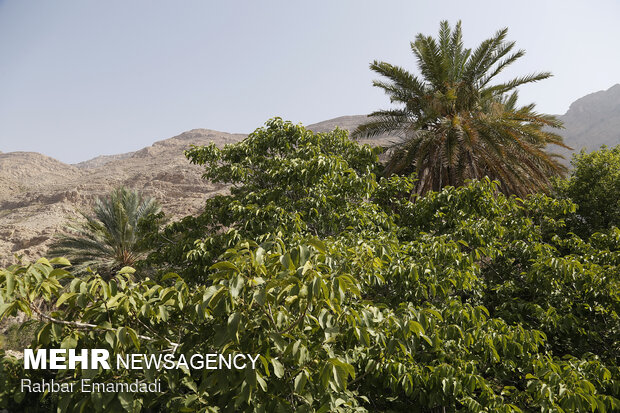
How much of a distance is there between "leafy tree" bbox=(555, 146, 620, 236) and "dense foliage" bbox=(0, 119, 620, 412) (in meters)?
0.60

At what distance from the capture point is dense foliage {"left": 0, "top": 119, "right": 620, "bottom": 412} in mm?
2055

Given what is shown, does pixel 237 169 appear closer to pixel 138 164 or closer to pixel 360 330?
pixel 360 330

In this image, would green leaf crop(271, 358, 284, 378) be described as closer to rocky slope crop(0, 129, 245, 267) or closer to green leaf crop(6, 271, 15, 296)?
green leaf crop(6, 271, 15, 296)

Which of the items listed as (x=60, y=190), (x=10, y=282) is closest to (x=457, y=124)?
(x=10, y=282)

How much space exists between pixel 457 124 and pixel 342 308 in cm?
609

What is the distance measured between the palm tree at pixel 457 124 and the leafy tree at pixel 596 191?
88 cm

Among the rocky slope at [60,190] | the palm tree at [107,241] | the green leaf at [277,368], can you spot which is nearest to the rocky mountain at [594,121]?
the rocky slope at [60,190]

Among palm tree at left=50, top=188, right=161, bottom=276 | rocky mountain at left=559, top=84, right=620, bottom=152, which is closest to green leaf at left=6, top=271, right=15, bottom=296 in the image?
palm tree at left=50, top=188, right=161, bottom=276

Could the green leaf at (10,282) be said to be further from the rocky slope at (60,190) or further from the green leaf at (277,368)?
the rocky slope at (60,190)

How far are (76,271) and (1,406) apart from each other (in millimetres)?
8703

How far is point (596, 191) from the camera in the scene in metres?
6.50

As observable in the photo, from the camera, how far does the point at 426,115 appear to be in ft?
25.9

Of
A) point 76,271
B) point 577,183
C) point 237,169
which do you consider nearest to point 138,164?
point 76,271

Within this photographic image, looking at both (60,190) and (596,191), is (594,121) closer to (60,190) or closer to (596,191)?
(596,191)
